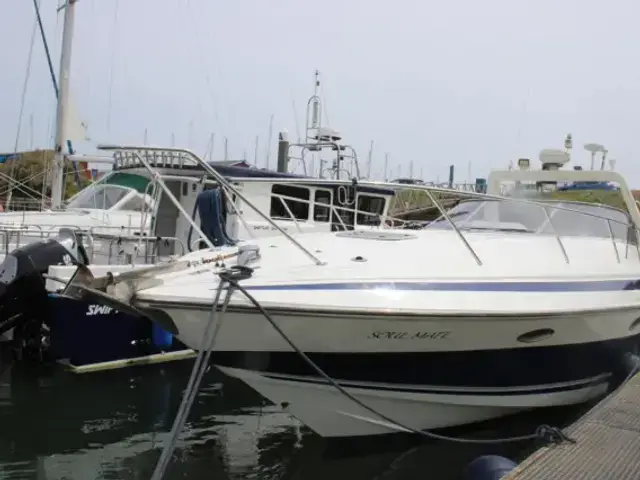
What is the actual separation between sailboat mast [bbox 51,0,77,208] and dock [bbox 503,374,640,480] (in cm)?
1093

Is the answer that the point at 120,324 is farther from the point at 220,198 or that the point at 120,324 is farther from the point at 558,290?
the point at 558,290

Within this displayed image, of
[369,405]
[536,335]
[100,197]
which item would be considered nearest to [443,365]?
[369,405]

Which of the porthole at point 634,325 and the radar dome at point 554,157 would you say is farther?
the radar dome at point 554,157

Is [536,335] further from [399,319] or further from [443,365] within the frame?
[399,319]

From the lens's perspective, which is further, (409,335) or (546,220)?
(546,220)

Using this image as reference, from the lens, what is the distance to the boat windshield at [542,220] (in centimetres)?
757

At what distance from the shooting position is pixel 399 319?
16.4 ft

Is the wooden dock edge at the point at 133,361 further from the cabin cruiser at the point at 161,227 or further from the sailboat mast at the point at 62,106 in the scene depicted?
the sailboat mast at the point at 62,106

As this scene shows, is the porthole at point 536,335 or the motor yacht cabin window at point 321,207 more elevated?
the motor yacht cabin window at point 321,207

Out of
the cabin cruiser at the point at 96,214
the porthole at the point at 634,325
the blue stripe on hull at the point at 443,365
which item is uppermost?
the cabin cruiser at the point at 96,214

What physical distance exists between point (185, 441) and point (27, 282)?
11.2ft

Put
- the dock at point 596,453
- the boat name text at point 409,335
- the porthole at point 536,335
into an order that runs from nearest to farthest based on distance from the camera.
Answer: the dock at point 596,453 → the boat name text at point 409,335 → the porthole at point 536,335

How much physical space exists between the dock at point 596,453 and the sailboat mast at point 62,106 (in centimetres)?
1093

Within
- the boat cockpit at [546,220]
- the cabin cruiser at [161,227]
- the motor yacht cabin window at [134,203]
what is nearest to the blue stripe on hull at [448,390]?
the cabin cruiser at [161,227]
